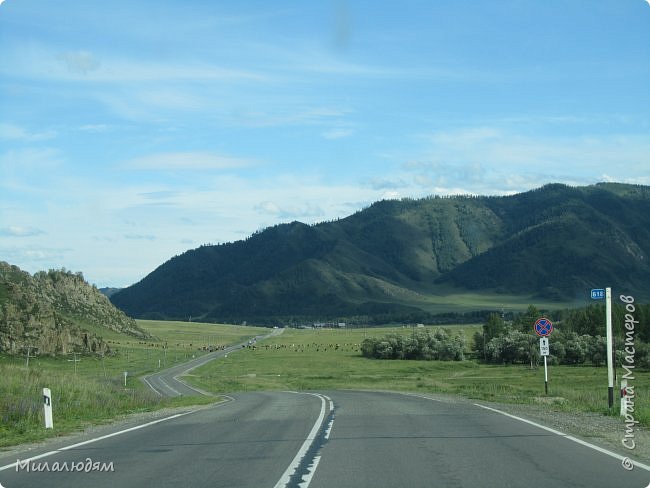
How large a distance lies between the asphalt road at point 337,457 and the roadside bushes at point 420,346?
98.1m

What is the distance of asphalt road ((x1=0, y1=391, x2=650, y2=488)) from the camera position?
11.3 metres

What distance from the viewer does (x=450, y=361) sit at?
369ft

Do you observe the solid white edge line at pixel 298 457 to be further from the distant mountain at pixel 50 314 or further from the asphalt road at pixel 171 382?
the distant mountain at pixel 50 314

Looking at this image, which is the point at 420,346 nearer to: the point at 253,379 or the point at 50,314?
the point at 253,379

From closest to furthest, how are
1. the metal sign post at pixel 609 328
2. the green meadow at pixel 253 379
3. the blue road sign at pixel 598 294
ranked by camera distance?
the green meadow at pixel 253 379
the metal sign post at pixel 609 328
the blue road sign at pixel 598 294

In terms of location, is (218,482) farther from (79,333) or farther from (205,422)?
(79,333)

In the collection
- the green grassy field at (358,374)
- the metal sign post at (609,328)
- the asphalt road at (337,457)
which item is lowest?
the green grassy field at (358,374)

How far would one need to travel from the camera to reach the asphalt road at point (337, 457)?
11258 mm

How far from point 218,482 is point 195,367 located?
91.4 metres

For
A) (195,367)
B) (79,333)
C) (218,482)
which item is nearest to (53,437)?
(218,482)

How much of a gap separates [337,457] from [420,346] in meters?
107

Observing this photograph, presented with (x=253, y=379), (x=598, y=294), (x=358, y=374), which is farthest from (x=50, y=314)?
(x=598, y=294)

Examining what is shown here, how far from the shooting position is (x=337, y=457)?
1348 centimetres

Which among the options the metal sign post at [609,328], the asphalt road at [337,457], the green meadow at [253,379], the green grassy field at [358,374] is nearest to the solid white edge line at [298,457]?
the asphalt road at [337,457]
